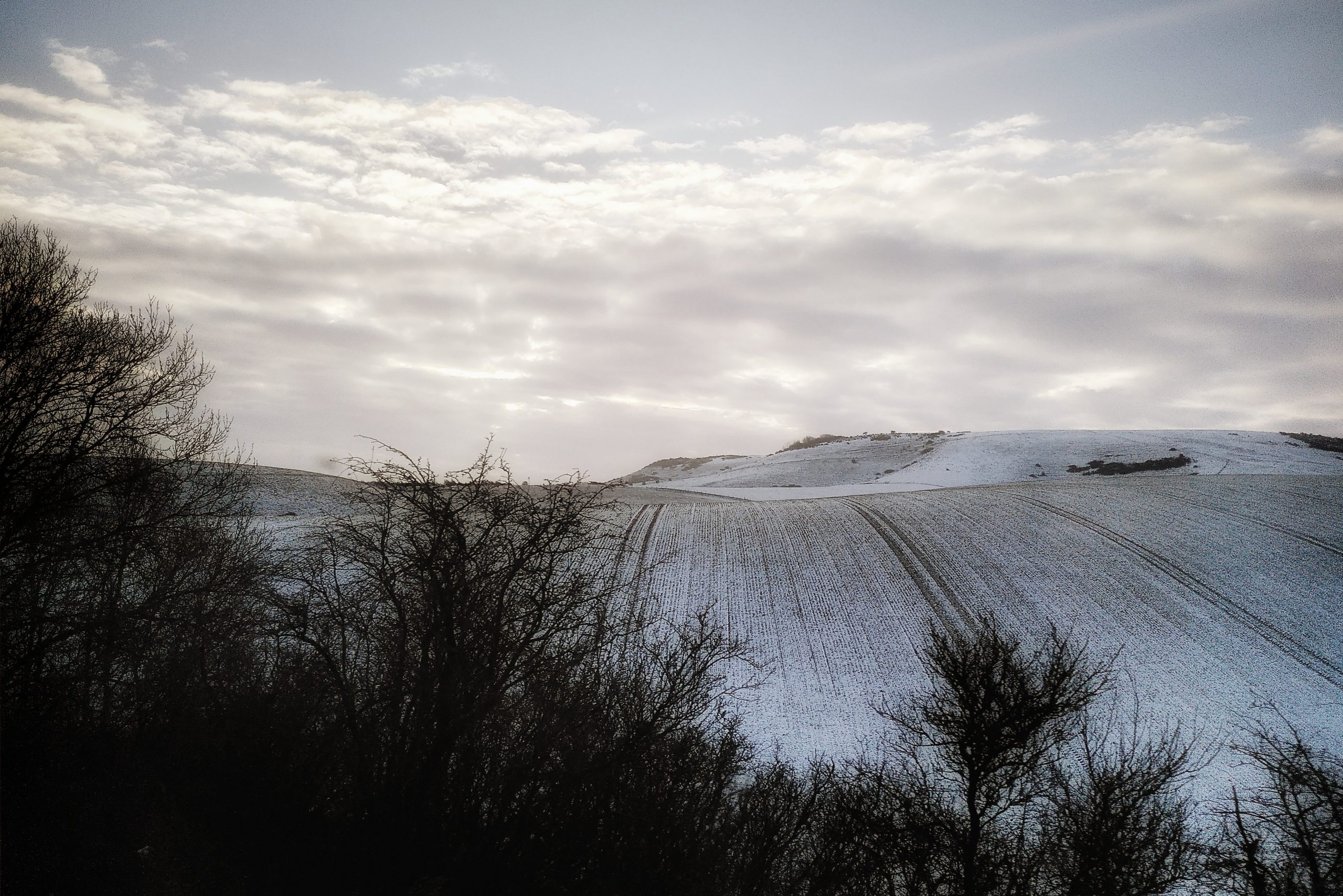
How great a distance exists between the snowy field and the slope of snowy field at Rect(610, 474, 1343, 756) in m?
0.10

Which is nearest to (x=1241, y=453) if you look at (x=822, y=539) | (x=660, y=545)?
(x=822, y=539)

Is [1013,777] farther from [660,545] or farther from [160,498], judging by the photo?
[660,545]

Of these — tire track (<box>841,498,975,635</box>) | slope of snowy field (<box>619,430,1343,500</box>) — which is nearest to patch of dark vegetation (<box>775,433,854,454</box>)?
slope of snowy field (<box>619,430,1343,500</box>)

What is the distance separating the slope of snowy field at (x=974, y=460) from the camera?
80062 millimetres

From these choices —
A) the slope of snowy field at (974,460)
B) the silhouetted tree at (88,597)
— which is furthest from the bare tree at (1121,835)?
the slope of snowy field at (974,460)

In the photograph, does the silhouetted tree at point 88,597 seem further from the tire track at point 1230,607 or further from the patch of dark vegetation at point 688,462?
the patch of dark vegetation at point 688,462

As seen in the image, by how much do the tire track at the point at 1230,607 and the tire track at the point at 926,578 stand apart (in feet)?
35.7

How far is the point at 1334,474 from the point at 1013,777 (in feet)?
178

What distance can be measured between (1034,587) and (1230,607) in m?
8.47

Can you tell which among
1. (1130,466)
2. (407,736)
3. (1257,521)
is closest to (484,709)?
(407,736)

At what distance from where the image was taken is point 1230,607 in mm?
37375

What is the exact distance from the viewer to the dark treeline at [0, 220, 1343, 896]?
46.1 ft

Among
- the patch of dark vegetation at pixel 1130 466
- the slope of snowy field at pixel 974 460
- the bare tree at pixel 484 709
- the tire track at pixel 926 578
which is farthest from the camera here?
the patch of dark vegetation at pixel 1130 466

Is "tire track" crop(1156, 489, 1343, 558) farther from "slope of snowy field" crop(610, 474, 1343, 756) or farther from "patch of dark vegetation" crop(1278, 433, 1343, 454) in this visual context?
"patch of dark vegetation" crop(1278, 433, 1343, 454)
